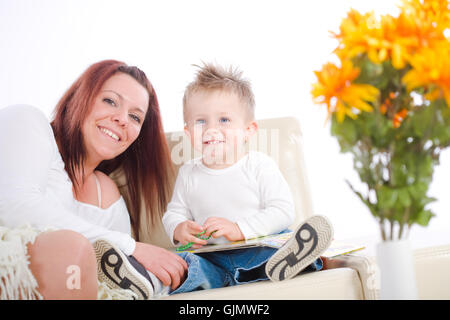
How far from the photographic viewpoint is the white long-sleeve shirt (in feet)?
4.05

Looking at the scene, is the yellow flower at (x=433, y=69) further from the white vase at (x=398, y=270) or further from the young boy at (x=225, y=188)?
the young boy at (x=225, y=188)

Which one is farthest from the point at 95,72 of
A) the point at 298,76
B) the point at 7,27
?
the point at 298,76

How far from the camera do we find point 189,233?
1216mm

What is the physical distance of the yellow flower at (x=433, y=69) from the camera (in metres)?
0.52

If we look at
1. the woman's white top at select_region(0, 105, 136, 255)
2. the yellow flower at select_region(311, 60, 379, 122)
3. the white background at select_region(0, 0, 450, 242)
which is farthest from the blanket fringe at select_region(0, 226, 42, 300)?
the white background at select_region(0, 0, 450, 242)

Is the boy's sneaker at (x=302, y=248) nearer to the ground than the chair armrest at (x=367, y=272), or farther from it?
farther from it

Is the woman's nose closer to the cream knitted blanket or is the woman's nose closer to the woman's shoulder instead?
the woman's shoulder

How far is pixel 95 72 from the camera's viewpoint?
1.31 meters

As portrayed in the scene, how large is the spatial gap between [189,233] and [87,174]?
1.29 ft

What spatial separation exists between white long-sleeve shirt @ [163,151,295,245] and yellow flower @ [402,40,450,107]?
28.7 inches

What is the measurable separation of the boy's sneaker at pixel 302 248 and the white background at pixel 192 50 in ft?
4.40

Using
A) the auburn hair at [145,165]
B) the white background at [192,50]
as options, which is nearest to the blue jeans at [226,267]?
the auburn hair at [145,165]

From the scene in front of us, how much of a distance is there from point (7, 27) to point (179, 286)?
5.62ft

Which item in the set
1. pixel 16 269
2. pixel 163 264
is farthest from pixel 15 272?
pixel 163 264
